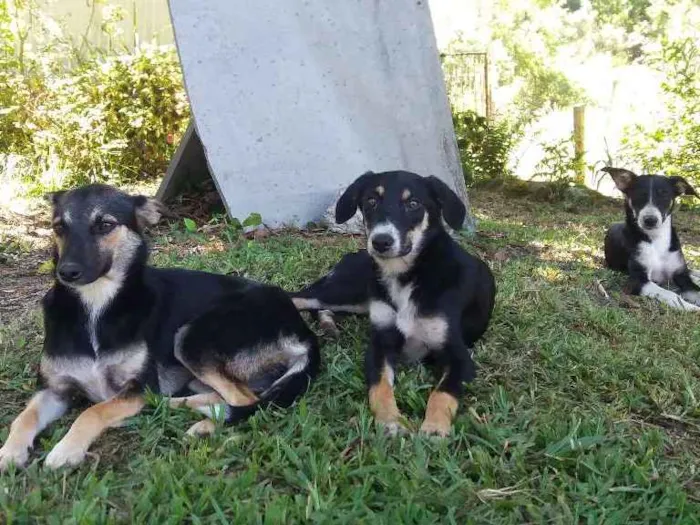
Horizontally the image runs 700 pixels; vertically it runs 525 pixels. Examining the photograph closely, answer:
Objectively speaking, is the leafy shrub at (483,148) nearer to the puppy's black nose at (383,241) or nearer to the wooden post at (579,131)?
the wooden post at (579,131)

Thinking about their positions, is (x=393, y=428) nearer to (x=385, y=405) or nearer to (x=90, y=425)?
(x=385, y=405)

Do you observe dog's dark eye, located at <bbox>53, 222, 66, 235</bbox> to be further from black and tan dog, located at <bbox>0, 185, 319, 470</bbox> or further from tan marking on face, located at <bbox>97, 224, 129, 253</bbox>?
tan marking on face, located at <bbox>97, 224, 129, 253</bbox>

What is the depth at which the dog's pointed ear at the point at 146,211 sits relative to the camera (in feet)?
11.2

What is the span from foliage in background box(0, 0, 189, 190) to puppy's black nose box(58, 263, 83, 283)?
7.01 metres

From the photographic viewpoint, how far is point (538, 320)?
463 cm

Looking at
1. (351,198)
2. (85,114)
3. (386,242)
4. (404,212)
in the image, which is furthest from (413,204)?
(85,114)

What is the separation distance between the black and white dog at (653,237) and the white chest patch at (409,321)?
298 cm

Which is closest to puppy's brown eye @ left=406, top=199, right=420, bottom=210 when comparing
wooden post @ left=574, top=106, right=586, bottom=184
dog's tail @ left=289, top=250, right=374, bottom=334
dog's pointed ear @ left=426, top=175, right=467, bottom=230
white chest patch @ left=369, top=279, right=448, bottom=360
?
dog's pointed ear @ left=426, top=175, right=467, bottom=230

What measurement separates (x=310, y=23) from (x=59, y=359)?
475 cm

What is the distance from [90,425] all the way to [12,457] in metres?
0.31

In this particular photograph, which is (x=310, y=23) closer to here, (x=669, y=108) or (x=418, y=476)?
(x=418, y=476)

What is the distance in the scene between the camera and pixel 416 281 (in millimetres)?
3877

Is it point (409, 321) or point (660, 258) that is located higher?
point (409, 321)

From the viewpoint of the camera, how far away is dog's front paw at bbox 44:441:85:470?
108 inches
